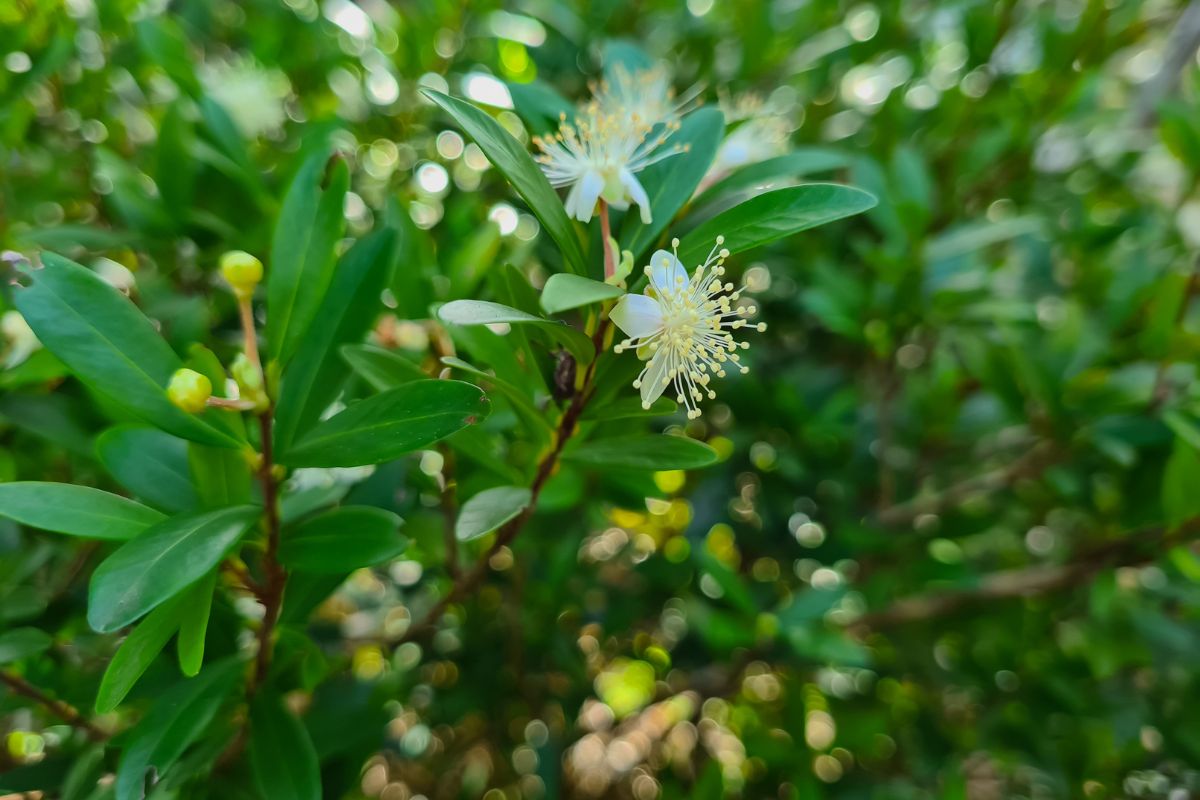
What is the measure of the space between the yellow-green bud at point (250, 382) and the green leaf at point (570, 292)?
0.23m

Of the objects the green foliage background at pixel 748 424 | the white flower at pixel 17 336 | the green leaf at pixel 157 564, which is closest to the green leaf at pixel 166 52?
the green foliage background at pixel 748 424

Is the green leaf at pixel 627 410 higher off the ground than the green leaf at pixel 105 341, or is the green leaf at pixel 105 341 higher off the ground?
the green leaf at pixel 105 341

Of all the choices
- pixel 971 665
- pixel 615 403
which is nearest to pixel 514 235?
pixel 615 403

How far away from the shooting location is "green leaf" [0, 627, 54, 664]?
2.00 ft

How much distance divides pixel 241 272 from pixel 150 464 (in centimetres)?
18

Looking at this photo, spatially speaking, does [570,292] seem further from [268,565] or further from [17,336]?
[17,336]

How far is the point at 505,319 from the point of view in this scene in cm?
45

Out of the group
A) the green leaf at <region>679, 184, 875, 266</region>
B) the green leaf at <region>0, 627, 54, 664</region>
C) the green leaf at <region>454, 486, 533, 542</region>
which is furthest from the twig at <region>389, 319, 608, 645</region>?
the green leaf at <region>0, 627, 54, 664</region>

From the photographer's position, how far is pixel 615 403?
589 mm

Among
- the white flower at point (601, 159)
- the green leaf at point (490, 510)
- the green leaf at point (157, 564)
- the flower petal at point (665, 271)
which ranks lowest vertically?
the green leaf at point (490, 510)

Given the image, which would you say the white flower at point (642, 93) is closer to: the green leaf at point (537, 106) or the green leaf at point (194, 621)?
the green leaf at point (537, 106)

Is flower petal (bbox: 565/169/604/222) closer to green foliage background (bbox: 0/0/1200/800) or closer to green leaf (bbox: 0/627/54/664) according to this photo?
green foliage background (bbox: 0/0/1200/800)

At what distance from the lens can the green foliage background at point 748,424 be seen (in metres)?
0.83

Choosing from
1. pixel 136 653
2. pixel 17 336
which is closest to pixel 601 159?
pixel 136 653
